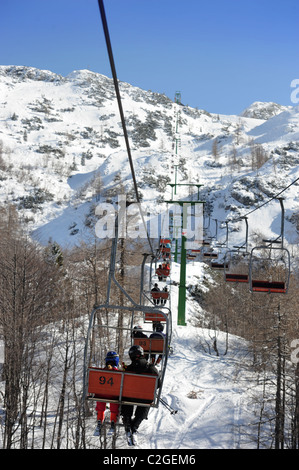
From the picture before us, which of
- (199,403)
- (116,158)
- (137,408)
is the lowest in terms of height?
(199,403)

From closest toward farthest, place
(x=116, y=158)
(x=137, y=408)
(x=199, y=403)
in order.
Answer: (x=137, y=408) < (x=199, y=403) < (x=116, y=158)

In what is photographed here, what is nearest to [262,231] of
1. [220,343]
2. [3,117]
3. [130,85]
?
[220,343]

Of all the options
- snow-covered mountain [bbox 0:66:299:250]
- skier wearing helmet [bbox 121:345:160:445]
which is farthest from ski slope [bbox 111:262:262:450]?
snow-covered mountain [bbox 0:66:299:250]

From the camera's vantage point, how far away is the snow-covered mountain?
74.0 m

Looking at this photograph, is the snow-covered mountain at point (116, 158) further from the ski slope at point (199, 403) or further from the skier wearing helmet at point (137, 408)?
the skier wearing helmet at point (137, 408)

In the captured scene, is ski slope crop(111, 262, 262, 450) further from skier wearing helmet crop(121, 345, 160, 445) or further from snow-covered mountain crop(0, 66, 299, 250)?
snow-covered mountain crop(0, 66, 299, 250)

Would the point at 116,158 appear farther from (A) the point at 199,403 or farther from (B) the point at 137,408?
(B) the point at 137,408

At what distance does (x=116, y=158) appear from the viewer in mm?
100875

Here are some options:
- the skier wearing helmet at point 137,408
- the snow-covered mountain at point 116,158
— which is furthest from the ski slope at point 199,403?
the snow-covered mountain at point 116,158

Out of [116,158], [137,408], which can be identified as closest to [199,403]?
[137,408]

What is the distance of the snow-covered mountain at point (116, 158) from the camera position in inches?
2913

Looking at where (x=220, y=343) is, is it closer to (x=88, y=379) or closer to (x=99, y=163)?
(x=88, y=379)

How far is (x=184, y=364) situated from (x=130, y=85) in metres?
200
